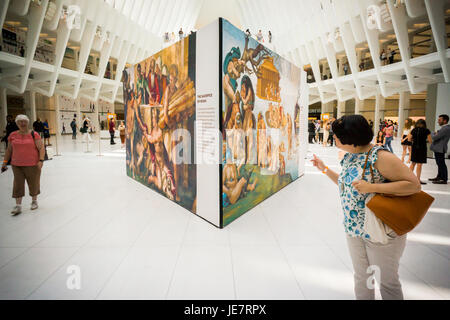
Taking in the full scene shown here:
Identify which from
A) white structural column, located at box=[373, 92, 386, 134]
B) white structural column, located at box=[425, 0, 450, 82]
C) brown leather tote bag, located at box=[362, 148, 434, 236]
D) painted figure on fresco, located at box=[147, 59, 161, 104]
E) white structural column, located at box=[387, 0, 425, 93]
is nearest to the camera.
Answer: brown leather tote bag, located at box=[362, 148, 434, 236]

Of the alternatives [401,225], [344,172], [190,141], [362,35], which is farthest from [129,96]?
[362,35]

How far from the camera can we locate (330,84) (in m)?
27.4

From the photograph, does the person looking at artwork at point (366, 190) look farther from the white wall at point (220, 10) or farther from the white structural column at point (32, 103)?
the white wall at point (220, 10)

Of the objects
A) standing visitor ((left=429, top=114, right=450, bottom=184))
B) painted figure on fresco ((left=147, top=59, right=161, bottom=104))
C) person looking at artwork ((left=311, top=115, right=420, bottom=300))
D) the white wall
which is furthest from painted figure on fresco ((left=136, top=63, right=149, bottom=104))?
the white wall

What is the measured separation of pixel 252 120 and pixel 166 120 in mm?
1791

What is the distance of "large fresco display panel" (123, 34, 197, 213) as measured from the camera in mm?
4496

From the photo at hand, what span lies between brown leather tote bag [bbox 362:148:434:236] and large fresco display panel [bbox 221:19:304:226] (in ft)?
8.44

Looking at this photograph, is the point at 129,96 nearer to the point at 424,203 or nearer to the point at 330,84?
the point at 424,203

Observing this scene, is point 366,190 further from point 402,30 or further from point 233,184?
point 402,30

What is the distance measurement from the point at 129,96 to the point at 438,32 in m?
15.8

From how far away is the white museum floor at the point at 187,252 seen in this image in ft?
8.15

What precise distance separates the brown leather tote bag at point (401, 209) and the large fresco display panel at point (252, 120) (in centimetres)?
257

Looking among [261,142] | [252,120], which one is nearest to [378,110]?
[261,142]

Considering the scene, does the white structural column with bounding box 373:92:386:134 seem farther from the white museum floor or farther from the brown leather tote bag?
the brown leather tote bag
